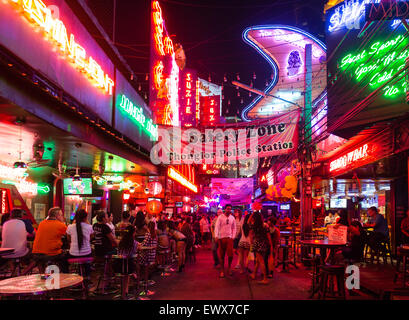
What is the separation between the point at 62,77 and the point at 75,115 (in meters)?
1.07

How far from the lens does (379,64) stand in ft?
29.9

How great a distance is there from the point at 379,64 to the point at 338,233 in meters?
4.45

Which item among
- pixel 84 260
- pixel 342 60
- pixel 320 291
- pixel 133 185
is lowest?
pixel 320 291

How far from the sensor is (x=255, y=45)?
1548 cm

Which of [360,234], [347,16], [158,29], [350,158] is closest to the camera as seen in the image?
[360,234]

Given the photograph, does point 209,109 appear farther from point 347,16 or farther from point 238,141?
point 347,16

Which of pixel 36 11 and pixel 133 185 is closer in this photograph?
pixel 36 11

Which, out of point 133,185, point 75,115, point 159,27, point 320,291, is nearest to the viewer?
point 320,291

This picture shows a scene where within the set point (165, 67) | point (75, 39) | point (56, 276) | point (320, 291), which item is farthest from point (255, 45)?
point (56, 276)

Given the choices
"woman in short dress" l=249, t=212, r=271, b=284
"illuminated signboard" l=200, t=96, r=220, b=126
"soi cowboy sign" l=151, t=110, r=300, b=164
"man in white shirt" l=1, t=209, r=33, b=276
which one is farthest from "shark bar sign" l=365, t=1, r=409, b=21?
"illuminated signboard" l=200, t=96, r=220, b=126

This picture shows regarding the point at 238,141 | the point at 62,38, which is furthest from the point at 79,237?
the point at 238,141

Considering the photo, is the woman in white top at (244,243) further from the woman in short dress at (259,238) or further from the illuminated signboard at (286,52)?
the illuminated signboard at (286,52)

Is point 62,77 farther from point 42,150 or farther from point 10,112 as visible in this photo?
point 42,150

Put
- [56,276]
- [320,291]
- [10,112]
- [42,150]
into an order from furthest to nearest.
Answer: [42,150] < [320,291] < [10,112] < [56,276]
